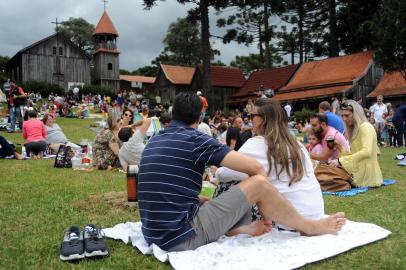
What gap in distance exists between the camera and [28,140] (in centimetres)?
1059

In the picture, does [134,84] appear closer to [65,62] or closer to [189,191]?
[65,62]

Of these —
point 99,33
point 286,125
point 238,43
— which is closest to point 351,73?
point 238,43

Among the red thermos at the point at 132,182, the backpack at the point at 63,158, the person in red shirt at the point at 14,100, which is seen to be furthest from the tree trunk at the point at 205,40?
the red thermos at the point at 132,182

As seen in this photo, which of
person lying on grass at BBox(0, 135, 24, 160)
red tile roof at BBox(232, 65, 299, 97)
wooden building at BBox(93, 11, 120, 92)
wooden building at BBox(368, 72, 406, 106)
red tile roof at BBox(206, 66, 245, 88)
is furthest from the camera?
wooden building at BBox(93, 11, 120, 92)

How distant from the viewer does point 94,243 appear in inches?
131

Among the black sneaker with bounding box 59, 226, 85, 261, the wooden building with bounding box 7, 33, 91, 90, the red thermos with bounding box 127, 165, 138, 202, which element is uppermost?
the wooden building with bounding box 7, 33, 91, 90

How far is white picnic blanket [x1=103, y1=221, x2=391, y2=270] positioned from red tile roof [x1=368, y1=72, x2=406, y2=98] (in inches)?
946

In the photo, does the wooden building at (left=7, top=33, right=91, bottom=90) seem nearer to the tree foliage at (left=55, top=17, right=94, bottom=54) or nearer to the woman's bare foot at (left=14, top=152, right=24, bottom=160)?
the tree foliage at (left=55, top=17, right=94, bottom=54)

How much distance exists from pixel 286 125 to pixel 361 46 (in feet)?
117

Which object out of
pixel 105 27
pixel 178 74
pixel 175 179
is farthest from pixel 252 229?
pixel 105 27

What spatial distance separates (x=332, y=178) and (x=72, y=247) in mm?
4400

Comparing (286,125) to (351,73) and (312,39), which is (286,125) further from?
(312,39)

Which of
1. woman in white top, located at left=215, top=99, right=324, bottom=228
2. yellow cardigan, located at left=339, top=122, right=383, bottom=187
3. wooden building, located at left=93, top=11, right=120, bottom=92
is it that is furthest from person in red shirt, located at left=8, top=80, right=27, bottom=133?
wooden building, located at left=93, top=11, right=120, bottom=92

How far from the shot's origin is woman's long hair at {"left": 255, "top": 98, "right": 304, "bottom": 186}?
364cm
